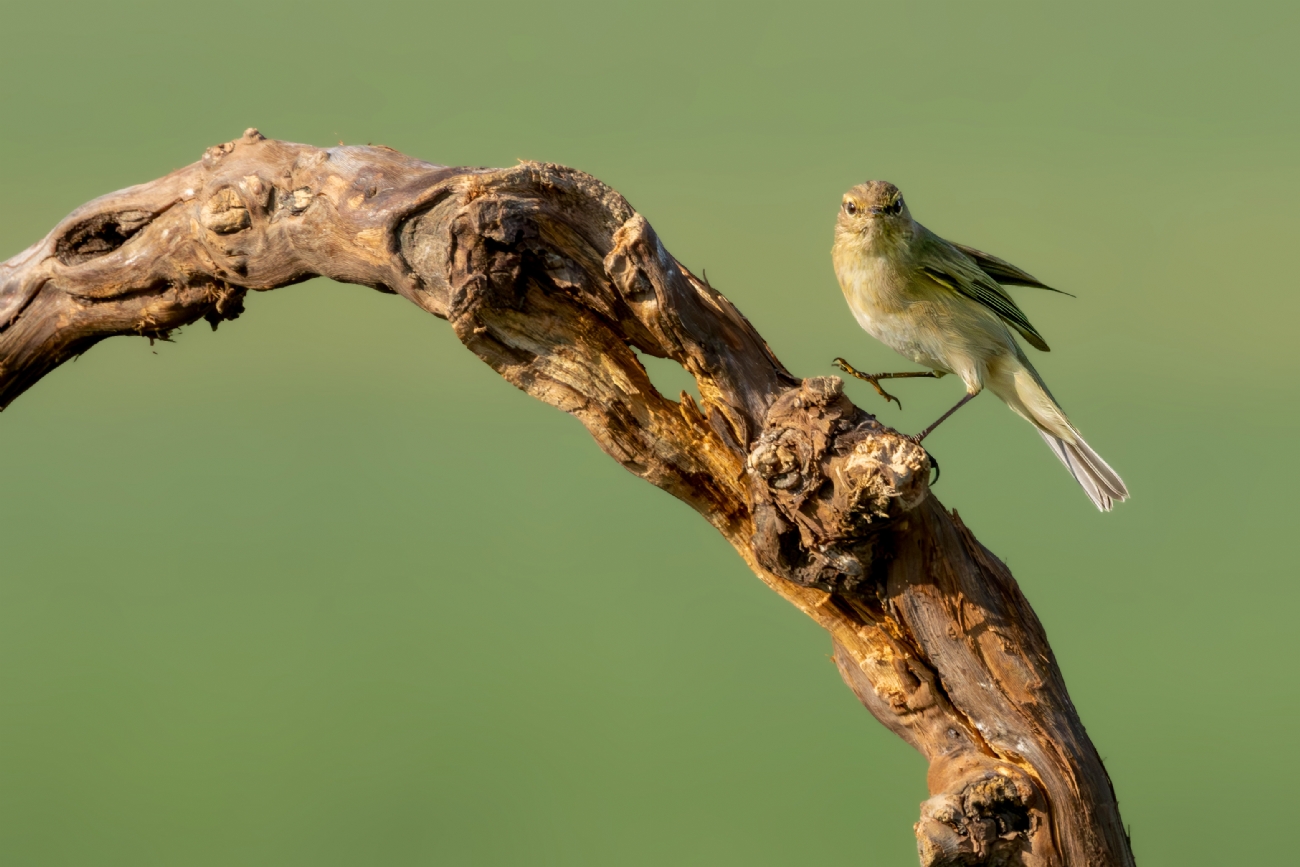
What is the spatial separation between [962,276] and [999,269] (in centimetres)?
11

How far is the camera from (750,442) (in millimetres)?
2328

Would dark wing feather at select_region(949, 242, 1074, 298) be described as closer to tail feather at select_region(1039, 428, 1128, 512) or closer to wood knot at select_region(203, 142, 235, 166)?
tail feather at select_region(1039, 428, 1128, 512)

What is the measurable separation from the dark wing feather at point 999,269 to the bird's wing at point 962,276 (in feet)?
0.06

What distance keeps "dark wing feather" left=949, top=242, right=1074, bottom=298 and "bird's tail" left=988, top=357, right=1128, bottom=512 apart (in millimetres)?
231

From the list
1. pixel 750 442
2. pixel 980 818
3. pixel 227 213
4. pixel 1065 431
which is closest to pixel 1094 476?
pixel 1065 431

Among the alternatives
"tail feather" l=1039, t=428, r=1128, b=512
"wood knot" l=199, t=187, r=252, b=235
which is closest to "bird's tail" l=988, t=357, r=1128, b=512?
"tail feather" l=1039, t=428, r=1128, b=512

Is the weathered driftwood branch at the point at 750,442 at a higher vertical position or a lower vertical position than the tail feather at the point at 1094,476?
lower

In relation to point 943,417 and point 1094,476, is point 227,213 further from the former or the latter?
point 1094,476

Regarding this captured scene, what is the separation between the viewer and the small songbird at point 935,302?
118 inches

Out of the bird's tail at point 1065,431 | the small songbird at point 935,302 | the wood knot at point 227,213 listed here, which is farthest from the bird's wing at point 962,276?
the wood knot at point 227,213

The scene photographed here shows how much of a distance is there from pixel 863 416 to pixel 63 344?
2.27m

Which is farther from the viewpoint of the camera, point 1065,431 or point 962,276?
point 1065,431

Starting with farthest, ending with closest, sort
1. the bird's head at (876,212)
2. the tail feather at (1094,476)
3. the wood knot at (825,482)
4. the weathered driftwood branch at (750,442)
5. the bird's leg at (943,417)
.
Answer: the tail feather at (1094,476) → the bird's head at (876,212) → the bird's leg at (943,417) → the weathered driftwood branch at (750,442) → the wood knot at (825,482)

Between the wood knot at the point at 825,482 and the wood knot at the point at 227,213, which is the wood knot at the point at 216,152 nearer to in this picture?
the wood knot at the point at 227,213
